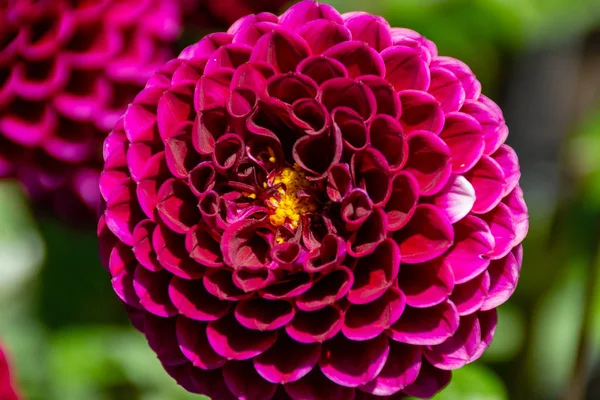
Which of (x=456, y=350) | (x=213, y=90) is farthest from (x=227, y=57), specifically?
(x=456, y=350)

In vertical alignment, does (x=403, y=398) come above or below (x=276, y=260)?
below

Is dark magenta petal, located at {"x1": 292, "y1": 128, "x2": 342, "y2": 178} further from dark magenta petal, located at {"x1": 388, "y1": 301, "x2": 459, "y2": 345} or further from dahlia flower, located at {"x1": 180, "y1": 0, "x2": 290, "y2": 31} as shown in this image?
dahlia flower, located at {"x1": 180, "y1": 0, "x2": 290, "y2": 31}

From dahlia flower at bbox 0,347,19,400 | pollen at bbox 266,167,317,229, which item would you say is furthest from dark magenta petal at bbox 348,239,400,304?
dahlia flower at bbox 0,347,19,400

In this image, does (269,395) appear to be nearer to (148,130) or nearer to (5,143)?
(148,130)

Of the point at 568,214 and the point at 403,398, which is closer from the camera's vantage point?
the point at 403,398

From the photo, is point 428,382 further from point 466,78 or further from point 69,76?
point 69,76

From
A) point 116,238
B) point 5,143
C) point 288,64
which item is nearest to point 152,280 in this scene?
point 116,238
